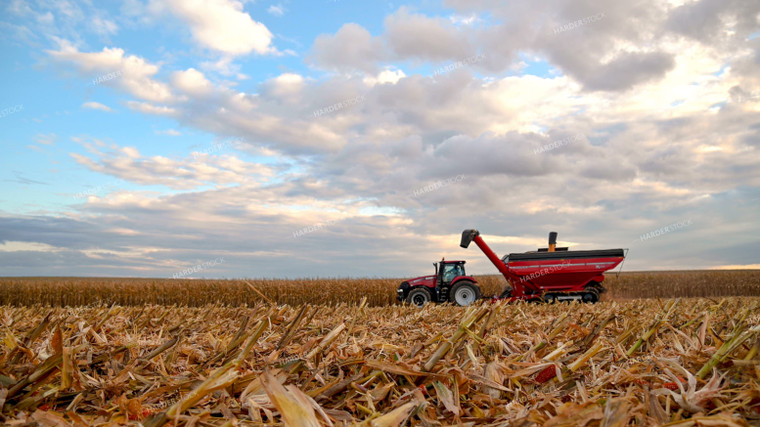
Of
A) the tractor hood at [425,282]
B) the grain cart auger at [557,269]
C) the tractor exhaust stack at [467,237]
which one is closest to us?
the tractor exhaust stack at [467,237]

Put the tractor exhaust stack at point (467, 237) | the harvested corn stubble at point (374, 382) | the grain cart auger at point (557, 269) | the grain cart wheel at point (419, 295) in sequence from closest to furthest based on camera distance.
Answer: the harvested corn stubble at point (374, 382) < the tractor exhaust stack at point (467, 237) < the grain cart auger at point (557, 269) < the grain cart wheel at point (419, 295)

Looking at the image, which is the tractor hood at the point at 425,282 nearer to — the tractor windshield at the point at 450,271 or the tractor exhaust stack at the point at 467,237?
the tractor windshield at the point at 450,271

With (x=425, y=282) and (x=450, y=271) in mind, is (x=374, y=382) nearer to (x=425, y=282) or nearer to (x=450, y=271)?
(x=450, y=271)

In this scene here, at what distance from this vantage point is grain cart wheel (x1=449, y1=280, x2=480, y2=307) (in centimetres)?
1619

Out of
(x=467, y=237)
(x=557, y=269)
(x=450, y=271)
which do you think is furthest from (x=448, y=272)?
(x=557, y=269)

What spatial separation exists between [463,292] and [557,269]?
138 inches

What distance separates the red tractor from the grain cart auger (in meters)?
1.26

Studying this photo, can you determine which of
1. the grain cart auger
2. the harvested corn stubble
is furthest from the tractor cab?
the harvested corn stubble

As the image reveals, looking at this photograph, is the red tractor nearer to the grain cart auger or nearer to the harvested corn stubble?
the grain cart auger

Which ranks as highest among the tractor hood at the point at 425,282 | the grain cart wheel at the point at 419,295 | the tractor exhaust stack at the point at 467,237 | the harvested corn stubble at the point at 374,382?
the tractor exhaust stack at the point at 467,237

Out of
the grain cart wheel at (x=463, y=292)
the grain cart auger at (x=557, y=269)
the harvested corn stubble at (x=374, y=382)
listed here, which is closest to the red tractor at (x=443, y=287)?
the grain cart wheel at (x=463, y=292)

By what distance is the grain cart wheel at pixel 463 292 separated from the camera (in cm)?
1619

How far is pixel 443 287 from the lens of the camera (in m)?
17.2

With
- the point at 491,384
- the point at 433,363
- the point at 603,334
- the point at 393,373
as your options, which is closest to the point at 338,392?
the point at 393,373
